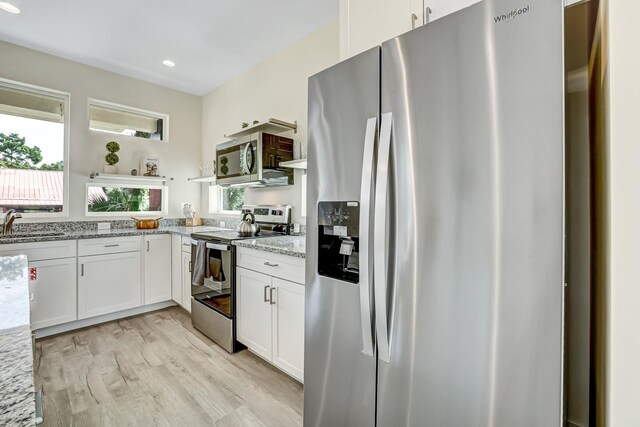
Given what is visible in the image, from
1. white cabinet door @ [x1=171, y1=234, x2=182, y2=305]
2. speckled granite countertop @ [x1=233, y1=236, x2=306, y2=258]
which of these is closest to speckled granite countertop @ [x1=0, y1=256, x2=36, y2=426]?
speckled granite countertop @ [x1=233, y1=236, x2=306, y2=258]

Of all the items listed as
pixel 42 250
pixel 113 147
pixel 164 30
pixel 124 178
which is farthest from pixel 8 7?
pixel 42 250

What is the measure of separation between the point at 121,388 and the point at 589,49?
292 cm

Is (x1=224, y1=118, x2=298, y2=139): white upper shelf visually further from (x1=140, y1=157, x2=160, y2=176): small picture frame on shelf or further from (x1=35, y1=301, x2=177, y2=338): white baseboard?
(x1=35, y1=301, x2=177, y2=338): white baseboard

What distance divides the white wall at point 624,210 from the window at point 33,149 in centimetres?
437

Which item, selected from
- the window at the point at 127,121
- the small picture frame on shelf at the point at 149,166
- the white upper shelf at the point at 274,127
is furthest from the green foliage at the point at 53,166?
the white upper shelf at the point at 274,127

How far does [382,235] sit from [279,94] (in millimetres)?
2650

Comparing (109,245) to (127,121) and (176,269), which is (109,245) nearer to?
(176,269)

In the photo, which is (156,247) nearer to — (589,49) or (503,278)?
(503,278)

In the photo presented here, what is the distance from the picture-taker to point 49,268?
2.79 meters

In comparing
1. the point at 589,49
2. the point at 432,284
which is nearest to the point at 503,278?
the point at 432,284

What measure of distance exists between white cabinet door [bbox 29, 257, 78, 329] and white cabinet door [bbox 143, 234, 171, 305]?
2.08 feet

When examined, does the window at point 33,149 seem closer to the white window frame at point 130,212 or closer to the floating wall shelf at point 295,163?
the white window frame at point 130,212

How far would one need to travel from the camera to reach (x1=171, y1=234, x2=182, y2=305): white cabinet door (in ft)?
11.1

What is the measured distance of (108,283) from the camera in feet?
10.3
